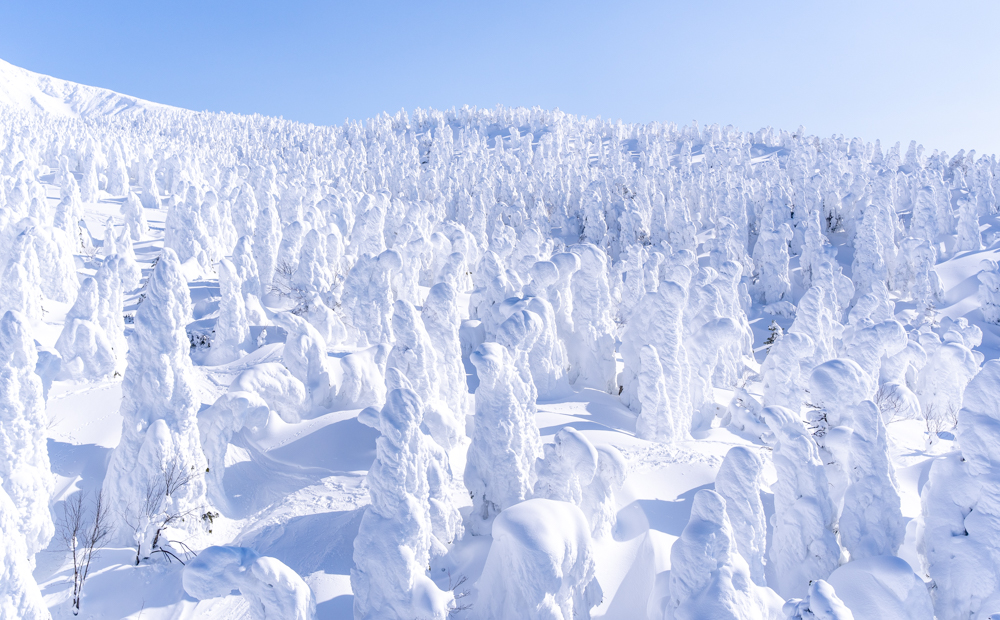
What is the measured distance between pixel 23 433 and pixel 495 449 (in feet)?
29.3

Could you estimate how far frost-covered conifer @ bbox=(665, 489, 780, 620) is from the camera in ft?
23.0

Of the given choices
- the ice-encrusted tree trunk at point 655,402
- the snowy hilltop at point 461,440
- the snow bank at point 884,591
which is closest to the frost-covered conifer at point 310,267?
the snowy hilltop at point 461,440

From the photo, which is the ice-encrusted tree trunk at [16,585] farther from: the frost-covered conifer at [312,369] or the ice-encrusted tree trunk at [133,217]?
the ice-encrusted tree trunk at [133,217]

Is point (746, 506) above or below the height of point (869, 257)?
below

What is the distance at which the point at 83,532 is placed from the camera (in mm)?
11078

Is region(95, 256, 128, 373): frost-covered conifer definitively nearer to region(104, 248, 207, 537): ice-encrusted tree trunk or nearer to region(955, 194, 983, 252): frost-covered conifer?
region(104, 248, 207, 537): ice-encrusted tree trunk

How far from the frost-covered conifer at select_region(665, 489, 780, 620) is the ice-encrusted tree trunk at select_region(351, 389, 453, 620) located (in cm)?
364

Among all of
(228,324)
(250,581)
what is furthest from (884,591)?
(228,324)

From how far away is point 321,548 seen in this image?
11.6m

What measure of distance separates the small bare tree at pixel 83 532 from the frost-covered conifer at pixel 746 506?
11.6m

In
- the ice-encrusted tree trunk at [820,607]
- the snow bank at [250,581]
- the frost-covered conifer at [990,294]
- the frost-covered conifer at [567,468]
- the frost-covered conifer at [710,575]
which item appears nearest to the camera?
the ice-encrusted tree trunk at [820,607]

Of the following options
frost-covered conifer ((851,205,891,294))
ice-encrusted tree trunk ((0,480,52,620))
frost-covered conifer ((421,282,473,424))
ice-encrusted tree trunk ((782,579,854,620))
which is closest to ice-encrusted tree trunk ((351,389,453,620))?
ice-encrusted tree trunk ((0,480,52,620))

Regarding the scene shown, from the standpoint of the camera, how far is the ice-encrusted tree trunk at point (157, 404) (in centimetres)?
1111

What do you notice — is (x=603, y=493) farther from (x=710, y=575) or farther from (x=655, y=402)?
(x=655, y=402)
